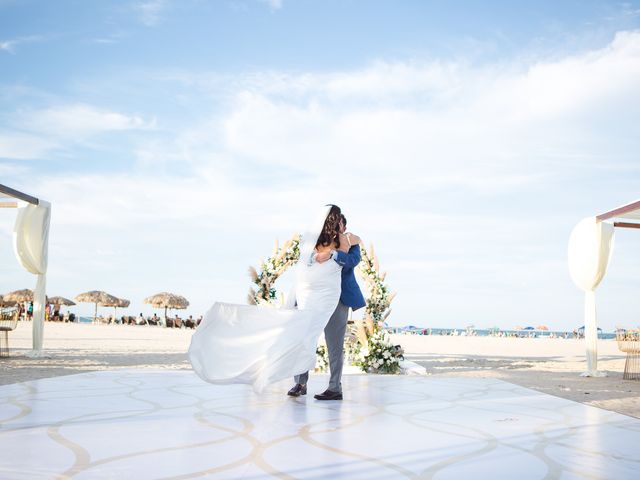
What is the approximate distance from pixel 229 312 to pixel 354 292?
51.9 inches

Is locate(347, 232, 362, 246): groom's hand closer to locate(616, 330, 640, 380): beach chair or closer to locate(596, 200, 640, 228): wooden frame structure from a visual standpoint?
locate(596, 200, 640, 228): wooden frame structure

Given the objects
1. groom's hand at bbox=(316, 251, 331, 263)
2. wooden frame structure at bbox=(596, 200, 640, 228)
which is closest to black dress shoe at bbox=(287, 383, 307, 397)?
groom's hand at bbox=(316, 251, 331, 263)

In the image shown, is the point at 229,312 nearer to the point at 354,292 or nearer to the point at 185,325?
the point at 354,292

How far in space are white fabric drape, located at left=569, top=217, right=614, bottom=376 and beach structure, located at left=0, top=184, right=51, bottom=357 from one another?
1220cm

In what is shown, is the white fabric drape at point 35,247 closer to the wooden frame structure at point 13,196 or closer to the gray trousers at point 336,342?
the wooden frame structure at point 13,196

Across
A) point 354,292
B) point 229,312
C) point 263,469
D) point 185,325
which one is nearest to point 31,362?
point 229,312

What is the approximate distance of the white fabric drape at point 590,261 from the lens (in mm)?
12070

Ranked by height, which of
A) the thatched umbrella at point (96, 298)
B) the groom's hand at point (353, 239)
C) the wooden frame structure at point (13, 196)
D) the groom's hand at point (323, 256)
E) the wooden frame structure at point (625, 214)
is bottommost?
the thatched umbrella at point (96, 298)

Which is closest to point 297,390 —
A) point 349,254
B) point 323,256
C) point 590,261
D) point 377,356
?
point 323,256

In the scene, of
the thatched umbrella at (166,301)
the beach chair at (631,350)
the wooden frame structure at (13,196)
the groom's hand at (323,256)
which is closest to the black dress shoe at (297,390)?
the groom's hand at (323,256)

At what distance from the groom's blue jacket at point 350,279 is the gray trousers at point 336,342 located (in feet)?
0.29

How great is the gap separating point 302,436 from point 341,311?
216 centimetres

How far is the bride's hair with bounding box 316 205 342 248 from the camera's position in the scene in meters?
5.84

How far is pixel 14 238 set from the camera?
44.7ft
